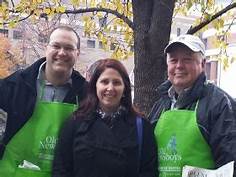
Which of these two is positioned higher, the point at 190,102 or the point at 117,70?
the point at 117,70

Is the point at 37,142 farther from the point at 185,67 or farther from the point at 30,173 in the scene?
the point at 185,67

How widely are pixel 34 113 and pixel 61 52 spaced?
465 millimetres

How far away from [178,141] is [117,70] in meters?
0.59

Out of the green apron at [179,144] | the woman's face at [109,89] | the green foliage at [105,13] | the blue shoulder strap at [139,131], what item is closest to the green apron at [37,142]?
the woman's face at [109,89]

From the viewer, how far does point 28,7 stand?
5.62 m

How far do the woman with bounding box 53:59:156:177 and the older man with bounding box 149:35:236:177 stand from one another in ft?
0.39

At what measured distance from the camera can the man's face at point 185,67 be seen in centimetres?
293

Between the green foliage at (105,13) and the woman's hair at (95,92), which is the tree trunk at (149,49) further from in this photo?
the woman's hair at (95,92)

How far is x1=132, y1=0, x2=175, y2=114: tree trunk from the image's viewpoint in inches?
180

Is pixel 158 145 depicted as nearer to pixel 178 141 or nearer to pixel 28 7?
pixel 178 141

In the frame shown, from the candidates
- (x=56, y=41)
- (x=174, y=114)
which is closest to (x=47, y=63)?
(x=56, y=41)

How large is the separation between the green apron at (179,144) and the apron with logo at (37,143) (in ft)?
2.19

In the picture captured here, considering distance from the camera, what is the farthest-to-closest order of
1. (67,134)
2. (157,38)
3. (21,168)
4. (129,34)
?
(129,34)
(157,38)
(21,168)
(67,134)

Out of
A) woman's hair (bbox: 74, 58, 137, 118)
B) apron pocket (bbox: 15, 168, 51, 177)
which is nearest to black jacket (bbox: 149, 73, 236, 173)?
woman's hair (bbox: 74, 58, 137, 118)
